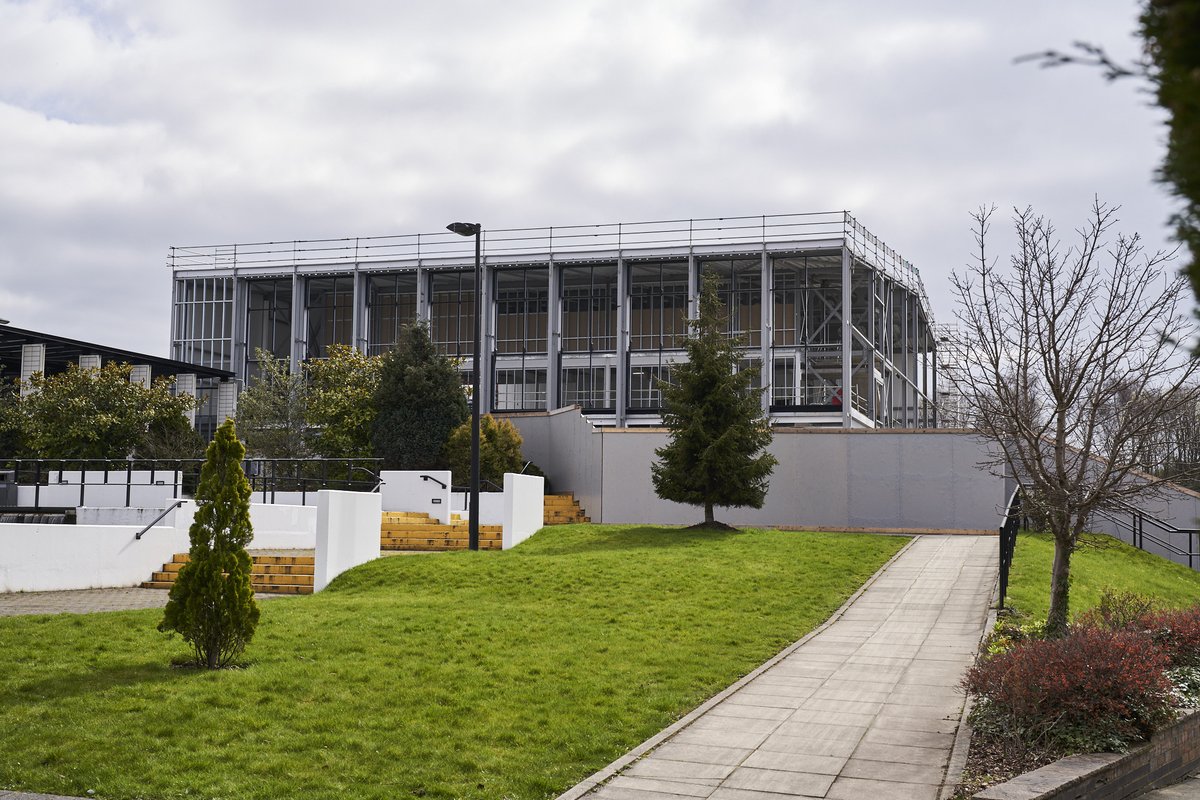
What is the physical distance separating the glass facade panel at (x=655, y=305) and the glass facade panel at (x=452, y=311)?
7.36 meters

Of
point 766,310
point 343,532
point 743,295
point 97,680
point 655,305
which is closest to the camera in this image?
point 97,680

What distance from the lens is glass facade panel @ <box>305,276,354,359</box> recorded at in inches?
2094

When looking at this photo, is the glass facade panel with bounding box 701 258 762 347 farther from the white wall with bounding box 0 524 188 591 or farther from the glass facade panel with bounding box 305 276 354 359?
the white wall with bounding box 0 524 188 591

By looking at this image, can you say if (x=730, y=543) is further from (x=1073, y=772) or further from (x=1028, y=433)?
(x=1073, y=772)

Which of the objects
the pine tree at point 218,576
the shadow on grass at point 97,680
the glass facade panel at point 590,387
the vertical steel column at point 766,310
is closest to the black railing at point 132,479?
the pine tree at point 218,576

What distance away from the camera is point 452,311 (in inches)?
2084

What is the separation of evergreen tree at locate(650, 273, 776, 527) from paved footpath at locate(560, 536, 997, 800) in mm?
7800

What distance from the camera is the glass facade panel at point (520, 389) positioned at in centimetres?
5075

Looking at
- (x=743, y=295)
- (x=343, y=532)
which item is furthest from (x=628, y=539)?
(x=743, y=295)

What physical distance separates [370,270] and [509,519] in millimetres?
28652

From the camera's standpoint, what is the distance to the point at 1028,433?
41.1ft

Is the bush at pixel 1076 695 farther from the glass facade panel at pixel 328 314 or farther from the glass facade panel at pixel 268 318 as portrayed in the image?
the glass facade panel at pixel 268 318

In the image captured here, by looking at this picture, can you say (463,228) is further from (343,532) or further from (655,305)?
(655,305)

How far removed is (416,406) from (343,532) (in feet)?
49.9
